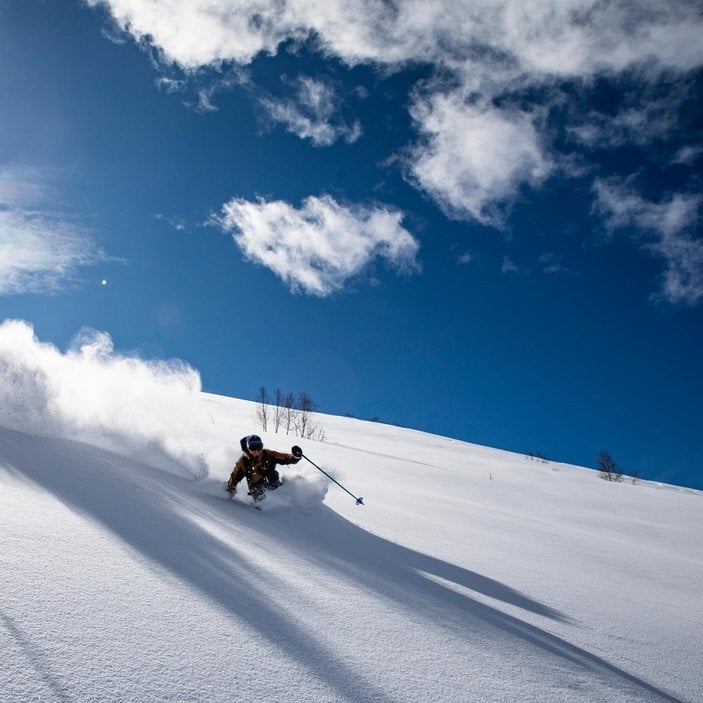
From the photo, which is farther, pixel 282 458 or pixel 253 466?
pixel 282 458

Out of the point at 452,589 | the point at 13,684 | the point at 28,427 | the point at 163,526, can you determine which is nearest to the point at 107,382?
the point at 28,427

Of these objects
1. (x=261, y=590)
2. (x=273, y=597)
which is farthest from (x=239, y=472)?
(x=273, y=597)

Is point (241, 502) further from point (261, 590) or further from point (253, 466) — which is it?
point (261, 590)

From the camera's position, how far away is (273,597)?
114 inches

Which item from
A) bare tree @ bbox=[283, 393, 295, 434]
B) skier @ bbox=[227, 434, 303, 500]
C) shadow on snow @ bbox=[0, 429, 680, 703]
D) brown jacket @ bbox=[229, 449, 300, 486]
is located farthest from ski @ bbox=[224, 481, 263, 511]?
bare tree @ bbox=[283, 393, 295, 434]

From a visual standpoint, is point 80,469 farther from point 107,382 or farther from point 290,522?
point 107,382

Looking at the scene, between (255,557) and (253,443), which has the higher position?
(253,443)

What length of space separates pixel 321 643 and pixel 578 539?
939cm

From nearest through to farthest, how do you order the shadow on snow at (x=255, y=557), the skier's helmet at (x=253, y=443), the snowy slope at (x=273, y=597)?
the snowy slope at (x=273, y=597), the shadow on snow at (x=255, y=557), the skier's helmet at (x=253, y=443)

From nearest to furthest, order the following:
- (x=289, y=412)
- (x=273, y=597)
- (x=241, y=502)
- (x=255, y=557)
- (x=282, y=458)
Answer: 1. (x=273, y=597)
2. (x=255, y=557)
3. (x=241, y=502)
4. (x=282, y=458)
5. (x=289, y=412)

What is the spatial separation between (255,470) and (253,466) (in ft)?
0.23

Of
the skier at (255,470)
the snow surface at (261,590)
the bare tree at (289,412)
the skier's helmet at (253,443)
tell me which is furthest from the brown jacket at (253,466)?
the bare tree at (289,412)

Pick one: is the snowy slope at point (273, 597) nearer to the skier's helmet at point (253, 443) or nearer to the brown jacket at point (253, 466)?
the brown jacket at point (253, 466)

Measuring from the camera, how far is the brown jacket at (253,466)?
6.66 meters
